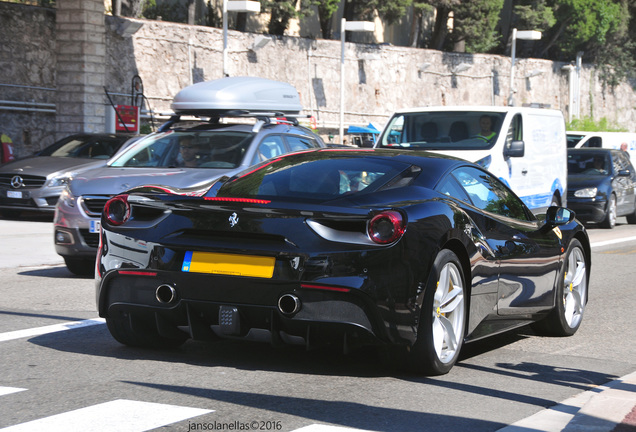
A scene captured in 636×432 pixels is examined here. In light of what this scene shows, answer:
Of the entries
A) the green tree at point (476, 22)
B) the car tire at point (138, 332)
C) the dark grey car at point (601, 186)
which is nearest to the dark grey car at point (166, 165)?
the car tire at point (138, 332)

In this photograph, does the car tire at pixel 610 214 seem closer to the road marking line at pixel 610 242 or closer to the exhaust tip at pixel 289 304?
the road marking line at pixel 610 242

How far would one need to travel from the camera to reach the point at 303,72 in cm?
4706

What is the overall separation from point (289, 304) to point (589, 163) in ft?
60.8

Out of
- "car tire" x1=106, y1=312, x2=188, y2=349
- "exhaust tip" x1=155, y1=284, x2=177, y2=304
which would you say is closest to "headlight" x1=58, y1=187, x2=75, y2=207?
"car tire" x1=106, y1=312, x2=188, y2=349

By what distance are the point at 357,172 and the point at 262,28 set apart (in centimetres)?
4577

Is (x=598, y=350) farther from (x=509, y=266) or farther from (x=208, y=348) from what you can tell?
(x=208, y=348)

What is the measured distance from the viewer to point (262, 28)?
2028 inches

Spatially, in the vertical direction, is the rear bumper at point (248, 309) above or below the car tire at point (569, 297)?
above

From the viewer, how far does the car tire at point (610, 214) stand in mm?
21781

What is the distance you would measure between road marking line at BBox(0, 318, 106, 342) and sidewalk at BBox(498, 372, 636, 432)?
365 cm

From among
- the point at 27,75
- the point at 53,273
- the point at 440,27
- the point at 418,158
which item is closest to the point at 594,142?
the point at 27,75

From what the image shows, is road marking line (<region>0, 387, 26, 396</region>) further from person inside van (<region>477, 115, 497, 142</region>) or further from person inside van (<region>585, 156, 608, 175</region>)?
person inside van (<region>585, 156, 608, 175</region>)

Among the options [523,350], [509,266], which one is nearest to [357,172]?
[509,266]

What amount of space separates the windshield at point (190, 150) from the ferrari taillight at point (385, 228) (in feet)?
19.3
